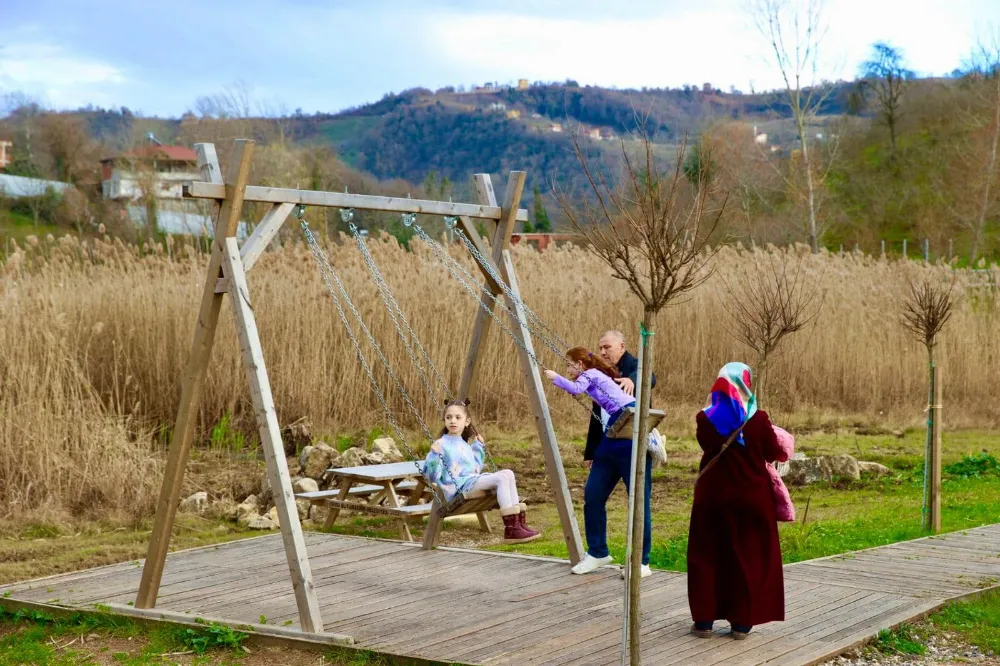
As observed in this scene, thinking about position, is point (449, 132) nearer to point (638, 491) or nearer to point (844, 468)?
point (844, 468)

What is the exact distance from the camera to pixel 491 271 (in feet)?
23.3

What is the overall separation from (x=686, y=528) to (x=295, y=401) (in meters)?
4.83

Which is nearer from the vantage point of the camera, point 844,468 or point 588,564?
point 588,564

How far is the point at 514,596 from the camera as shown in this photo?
625cm

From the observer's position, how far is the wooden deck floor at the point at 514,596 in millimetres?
5211

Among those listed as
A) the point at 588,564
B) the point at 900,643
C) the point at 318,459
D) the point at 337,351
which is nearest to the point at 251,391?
the point at 588,564

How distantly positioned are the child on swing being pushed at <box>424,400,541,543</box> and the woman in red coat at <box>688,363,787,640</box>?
1934 millimetres

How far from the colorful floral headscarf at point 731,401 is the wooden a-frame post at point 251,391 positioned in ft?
6.52

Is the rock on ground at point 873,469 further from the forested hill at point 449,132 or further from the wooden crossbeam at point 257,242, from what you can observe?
the forested hill at point 449,132

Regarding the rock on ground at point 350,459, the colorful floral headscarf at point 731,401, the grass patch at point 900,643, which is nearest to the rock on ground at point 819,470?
the rock on ground at point 350,459

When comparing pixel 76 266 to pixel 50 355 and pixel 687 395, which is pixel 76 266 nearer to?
pixel 50 355

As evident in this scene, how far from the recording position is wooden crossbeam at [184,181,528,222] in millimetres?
5570

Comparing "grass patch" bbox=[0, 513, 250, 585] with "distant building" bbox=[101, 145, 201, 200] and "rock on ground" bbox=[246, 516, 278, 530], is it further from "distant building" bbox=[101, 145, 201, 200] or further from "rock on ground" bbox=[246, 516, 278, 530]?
"distant building" bbox=[101, 145, 201, 200]

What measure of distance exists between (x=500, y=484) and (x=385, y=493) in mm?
2179
